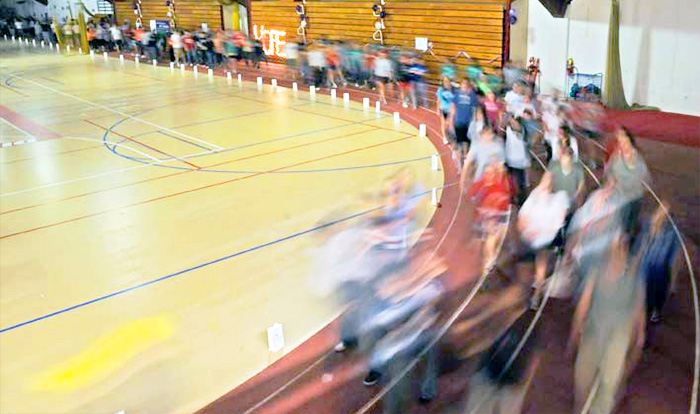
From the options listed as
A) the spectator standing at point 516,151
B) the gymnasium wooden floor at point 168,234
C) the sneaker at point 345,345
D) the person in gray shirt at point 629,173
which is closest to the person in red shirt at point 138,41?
the gymnasium wooden floor at point 168,234

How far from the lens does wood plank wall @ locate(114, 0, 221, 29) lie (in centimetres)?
2886

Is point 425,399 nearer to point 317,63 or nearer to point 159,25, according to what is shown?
point 317,63

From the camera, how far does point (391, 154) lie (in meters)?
11.8

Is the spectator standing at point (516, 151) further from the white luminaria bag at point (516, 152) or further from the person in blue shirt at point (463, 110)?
the person in blue shirt at point (463, 110)

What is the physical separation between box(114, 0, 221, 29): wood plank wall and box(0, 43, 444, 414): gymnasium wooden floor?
13260 millimetres

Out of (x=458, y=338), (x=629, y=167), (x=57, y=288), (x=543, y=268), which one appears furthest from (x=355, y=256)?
(x=57, y=288)

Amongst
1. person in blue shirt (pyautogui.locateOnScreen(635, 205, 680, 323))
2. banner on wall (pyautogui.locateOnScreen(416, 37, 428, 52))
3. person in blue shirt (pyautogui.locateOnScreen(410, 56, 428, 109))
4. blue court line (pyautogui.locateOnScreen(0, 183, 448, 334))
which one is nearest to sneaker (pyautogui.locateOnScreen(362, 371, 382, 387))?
person in blue shirt (pyautogui.locateOnScreen(635, 205, 680, 323))

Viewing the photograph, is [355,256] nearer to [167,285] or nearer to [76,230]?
[167,285]

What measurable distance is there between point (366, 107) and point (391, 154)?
4604 mm

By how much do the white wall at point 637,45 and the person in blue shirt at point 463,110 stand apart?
6808 mm

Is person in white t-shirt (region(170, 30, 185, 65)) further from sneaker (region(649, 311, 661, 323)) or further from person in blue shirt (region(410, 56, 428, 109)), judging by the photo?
sneaker (region(649, 311, 661, 323))

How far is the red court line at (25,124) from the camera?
565 inches

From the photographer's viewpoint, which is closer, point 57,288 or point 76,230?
point 57,288

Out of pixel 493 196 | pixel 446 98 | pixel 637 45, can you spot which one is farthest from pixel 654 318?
pixel 637 45
